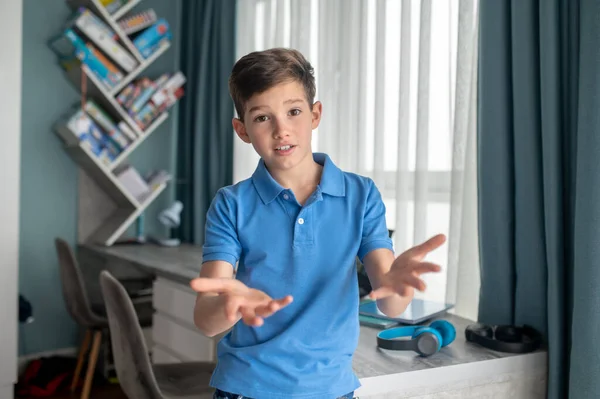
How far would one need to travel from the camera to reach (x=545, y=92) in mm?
1562

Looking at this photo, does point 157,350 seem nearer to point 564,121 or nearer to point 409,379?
point 409,379

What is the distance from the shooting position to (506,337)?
1.57m

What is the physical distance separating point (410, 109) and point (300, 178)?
A: 4.20 feet

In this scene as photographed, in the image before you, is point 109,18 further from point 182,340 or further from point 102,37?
point 182,340

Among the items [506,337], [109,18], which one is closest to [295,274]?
[506,337]

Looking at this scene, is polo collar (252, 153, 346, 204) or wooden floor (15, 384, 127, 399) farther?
wooden floor (15, 384, 127, 399)

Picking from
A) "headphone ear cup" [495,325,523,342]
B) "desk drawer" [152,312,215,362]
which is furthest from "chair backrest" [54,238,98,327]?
"headphone ear cup" [495,325,523,342]

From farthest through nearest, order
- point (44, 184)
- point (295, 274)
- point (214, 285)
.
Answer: point (44, 184) → point (295, 274) → point (214, 285)

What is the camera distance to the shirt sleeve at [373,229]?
3.25ft

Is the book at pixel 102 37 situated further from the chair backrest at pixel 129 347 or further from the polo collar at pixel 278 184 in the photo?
the polo collar at pixel 278 184

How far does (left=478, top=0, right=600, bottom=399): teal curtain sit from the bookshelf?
2.18 m

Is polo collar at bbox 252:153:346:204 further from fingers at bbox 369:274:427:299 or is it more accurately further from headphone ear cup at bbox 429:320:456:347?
headphone ear cup at bbox 429:320:456:347

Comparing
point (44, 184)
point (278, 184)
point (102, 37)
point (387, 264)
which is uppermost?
point (102, 37)

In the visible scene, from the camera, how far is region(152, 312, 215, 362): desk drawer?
2193 millimetres
